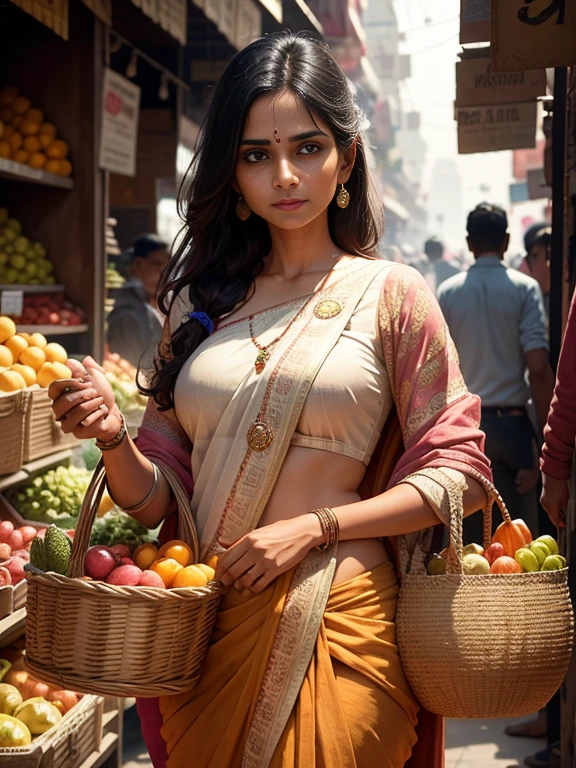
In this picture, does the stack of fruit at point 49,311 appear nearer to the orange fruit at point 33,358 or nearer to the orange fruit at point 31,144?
the orange fruit at point 31,144

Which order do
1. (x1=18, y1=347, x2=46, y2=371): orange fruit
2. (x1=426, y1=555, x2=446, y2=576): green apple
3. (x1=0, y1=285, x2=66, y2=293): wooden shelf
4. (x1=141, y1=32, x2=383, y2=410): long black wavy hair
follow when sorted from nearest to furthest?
(x1=426, y1=555, x2=446, y2=576): green apple < (x1=141, y1=32, x2=383, y2=410): long black wavy hair < (x1=18, y1=347, x2=46, y2=371): orange fruit < (x1=0, y1=285, x2=66, y2=293): wooden shelf

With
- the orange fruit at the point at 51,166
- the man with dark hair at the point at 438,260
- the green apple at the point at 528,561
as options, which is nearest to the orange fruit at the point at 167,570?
the green apple at the point at 528,561

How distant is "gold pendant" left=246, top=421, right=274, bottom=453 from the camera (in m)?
2.34

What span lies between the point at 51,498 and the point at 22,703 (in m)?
1.27

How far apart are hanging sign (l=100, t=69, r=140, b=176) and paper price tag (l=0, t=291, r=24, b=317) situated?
1.14 meters

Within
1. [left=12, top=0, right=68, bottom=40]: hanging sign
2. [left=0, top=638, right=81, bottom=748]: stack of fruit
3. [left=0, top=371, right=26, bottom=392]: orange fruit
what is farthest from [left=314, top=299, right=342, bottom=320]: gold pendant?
[left=12, top=0, right=68, bottom=40]: hanging sign

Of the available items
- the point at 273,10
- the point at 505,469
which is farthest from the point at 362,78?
the point at 505,469

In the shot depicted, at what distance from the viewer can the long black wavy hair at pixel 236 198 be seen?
244cm

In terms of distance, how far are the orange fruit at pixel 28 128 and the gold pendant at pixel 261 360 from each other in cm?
397

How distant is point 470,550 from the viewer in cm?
241

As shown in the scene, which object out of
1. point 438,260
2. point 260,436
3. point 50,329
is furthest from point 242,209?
point 438,260

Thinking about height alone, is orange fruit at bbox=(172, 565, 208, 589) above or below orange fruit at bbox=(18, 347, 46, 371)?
below

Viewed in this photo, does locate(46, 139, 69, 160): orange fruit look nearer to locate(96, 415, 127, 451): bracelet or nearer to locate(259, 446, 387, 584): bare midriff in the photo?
locate(96, 415, 127, 451): bracelet

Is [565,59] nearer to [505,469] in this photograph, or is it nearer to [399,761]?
[399,761]
